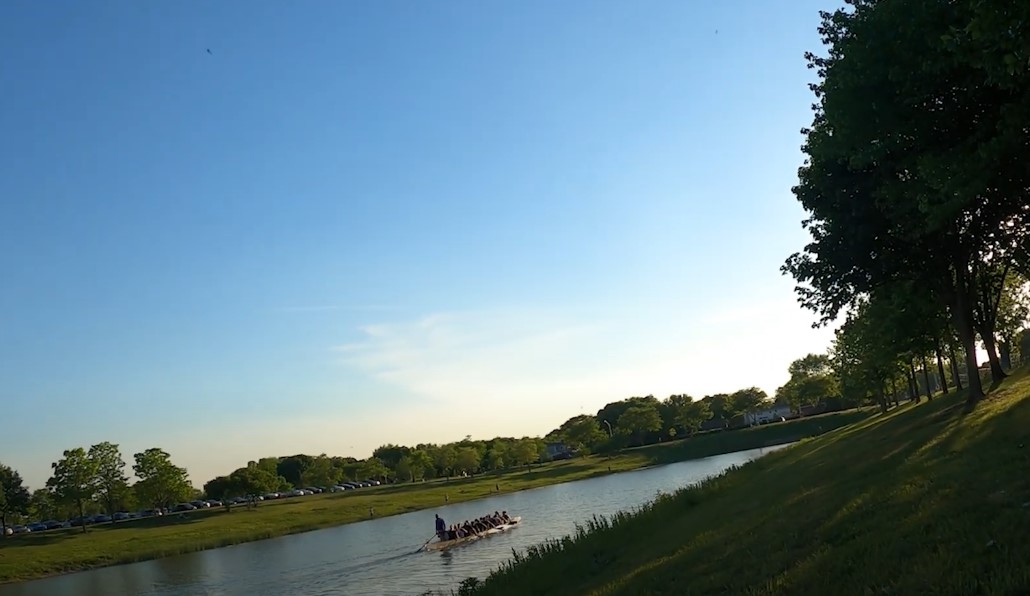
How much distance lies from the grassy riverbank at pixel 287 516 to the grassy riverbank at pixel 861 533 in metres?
38.2

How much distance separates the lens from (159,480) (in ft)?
329

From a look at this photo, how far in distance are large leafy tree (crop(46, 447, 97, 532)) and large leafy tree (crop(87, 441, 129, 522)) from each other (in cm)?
70

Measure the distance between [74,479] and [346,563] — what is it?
6462cm

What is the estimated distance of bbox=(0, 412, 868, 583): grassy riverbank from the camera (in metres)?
70.7

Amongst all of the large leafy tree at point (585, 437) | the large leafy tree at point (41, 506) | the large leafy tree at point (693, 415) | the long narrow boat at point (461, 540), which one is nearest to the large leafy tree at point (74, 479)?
the large leafy tree at point (41, 506)

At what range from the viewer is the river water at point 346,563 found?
4131 cm

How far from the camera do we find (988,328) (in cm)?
3434

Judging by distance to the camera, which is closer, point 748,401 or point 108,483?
point 108,483

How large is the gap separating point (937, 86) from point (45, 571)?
7504 centimetres

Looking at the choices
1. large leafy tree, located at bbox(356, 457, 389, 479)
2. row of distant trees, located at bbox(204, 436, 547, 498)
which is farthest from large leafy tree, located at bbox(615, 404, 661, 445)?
large leafy tree, located at bbox(356, 457, 389, 479)

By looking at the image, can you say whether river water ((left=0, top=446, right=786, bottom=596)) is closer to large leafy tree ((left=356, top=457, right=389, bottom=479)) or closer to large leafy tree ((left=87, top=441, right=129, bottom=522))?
large leafy tree ((left=87, top=441, right=129, bottom=522))

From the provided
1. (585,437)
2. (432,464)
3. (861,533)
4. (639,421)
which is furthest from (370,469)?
(861,533)

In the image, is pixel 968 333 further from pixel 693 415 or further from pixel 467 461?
pixel 693 415

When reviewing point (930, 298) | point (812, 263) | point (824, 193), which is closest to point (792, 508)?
point (824, 193)
